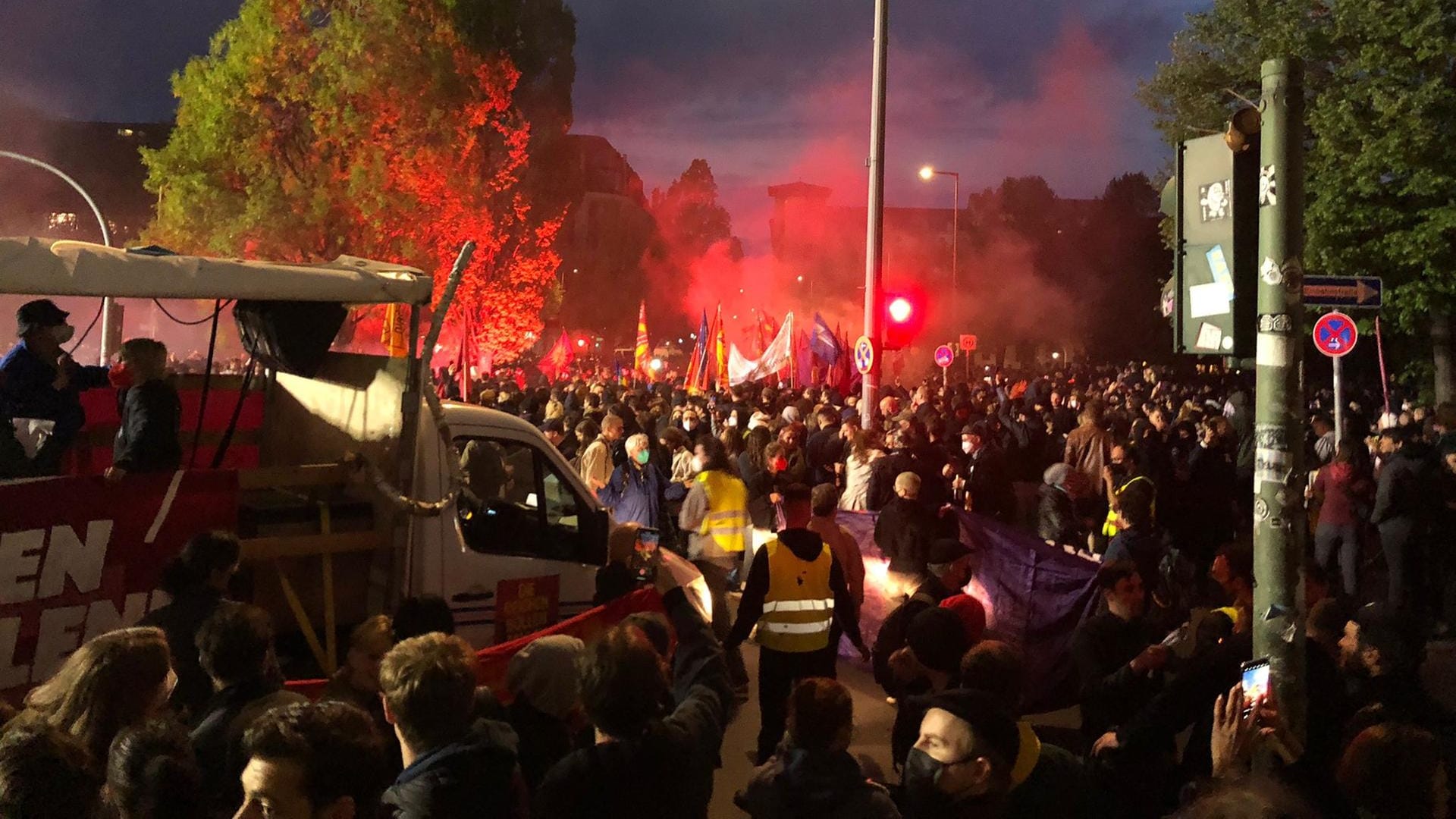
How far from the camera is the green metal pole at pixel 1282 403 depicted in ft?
A: 14.7

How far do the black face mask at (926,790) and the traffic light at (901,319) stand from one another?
12.7m

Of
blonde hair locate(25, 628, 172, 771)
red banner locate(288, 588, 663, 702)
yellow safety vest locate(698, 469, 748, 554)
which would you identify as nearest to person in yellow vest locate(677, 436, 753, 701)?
yellow safety vest locate(698, 469, 748, 554)

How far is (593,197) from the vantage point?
81938 millimetres

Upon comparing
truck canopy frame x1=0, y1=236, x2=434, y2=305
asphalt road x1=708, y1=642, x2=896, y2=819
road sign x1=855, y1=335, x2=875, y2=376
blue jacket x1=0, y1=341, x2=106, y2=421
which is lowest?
asphalt road x1=708, y1=642, x2=896, y2=819

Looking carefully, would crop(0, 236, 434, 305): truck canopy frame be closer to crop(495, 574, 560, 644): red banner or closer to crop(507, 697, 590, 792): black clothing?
crop(495, 574, 560, 644): red banner

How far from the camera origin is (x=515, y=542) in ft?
22.1

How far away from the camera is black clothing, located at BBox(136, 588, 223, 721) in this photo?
4.51 metres

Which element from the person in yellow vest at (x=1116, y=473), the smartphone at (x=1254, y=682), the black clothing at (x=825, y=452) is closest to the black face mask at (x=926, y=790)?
the smartphone at (x=1254, y=682)

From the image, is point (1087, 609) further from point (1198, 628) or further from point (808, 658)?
point (1198, 628)

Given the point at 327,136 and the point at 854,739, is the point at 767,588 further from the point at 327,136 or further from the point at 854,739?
the point at 327,136

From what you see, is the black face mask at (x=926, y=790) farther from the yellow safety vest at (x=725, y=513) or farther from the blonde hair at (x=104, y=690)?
the yellow safety vest at (x=725, y=513)

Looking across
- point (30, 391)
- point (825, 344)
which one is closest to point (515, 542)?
point (30, 391)

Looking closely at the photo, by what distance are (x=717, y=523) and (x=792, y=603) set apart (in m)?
2.73

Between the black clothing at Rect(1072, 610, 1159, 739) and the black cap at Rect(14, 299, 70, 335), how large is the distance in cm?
512
